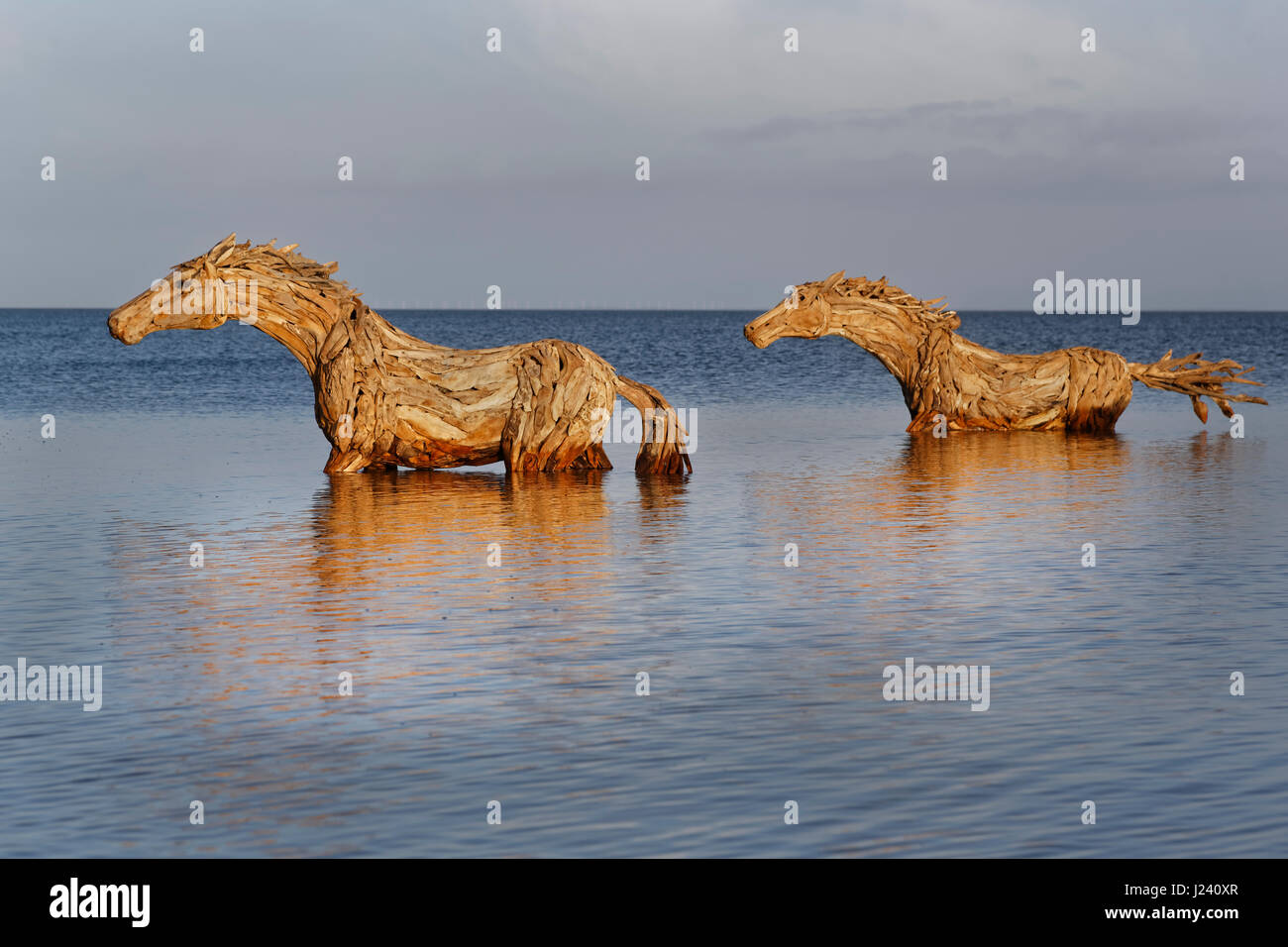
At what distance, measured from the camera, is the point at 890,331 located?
2934cm

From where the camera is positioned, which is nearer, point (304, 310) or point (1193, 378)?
point (304, 310)

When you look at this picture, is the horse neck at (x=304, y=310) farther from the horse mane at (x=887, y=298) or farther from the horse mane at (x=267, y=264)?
the horse mane at (x=887, y=298)

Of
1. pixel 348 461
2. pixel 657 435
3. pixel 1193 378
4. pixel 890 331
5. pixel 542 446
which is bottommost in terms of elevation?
pixel 348 461

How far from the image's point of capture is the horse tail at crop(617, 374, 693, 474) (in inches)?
899

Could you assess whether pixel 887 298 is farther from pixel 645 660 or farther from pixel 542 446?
pixel 645 660

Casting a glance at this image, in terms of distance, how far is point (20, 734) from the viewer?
9.28m

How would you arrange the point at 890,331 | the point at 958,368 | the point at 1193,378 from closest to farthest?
the point at 890,331 < the point at 958,368 < the point at 1193,378

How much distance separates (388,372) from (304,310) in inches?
65.9

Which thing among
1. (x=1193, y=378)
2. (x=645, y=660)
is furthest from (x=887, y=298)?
(x=645, y=660)

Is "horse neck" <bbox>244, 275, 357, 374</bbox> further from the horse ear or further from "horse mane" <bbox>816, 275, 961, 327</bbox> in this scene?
"horse mane" <bbox>816, 275, 961, 327</bbox>

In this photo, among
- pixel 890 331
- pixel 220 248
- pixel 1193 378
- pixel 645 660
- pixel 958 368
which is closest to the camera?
pixel 645 660

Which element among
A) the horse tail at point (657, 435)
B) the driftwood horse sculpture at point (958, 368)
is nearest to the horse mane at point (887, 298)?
the driftwood horse sculpture at point (958, 368)

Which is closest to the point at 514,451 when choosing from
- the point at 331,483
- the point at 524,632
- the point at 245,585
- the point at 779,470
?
the point at 331,483
